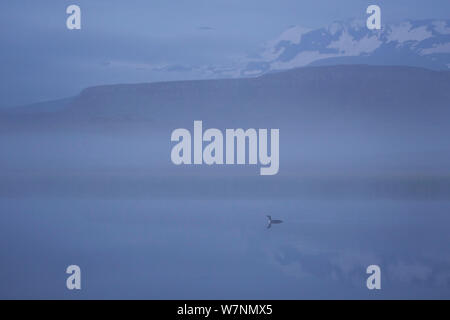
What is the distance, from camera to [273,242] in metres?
2.94

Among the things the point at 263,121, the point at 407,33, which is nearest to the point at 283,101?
the point at 263,121

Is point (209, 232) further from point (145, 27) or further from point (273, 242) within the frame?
point (145, 27)

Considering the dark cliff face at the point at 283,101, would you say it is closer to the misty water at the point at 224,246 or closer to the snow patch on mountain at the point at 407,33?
the snow patch on mountain at the point at 407,33

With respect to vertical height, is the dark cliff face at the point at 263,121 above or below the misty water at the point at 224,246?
above

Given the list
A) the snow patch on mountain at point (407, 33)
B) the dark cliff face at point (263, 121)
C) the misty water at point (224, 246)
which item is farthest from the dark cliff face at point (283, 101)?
the misty water at point (224, 246)

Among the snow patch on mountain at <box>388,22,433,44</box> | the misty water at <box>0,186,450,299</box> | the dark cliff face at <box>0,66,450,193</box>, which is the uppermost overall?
the snow patch on mountain at <box>388,22,433,44</box>

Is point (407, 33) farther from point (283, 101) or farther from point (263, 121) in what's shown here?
point (263, 121)

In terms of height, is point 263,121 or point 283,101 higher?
point 283,101

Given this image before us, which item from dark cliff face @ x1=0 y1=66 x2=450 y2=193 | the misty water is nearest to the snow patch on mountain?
dark cliff face @ x1=0 y1=66 x2=450 y2=193

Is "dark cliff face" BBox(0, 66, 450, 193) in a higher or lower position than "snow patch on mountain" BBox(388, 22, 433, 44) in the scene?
lower

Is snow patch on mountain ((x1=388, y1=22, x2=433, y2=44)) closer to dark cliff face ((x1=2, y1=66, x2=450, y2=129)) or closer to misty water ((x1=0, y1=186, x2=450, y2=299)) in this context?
dark cliff face ((x1=2, y1=66, x2=450, y2=129))

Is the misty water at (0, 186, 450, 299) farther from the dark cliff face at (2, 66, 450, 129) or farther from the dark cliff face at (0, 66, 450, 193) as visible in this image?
the dark cliff face at (2, 66, 450, 129)

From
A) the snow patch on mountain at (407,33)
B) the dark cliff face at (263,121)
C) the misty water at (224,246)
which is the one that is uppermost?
the snow patch on mountain at (407,33)

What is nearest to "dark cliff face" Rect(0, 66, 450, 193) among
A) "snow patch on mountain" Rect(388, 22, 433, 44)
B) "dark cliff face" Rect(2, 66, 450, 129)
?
"dark cliff face" Rect(2, 66, 450, 129)
